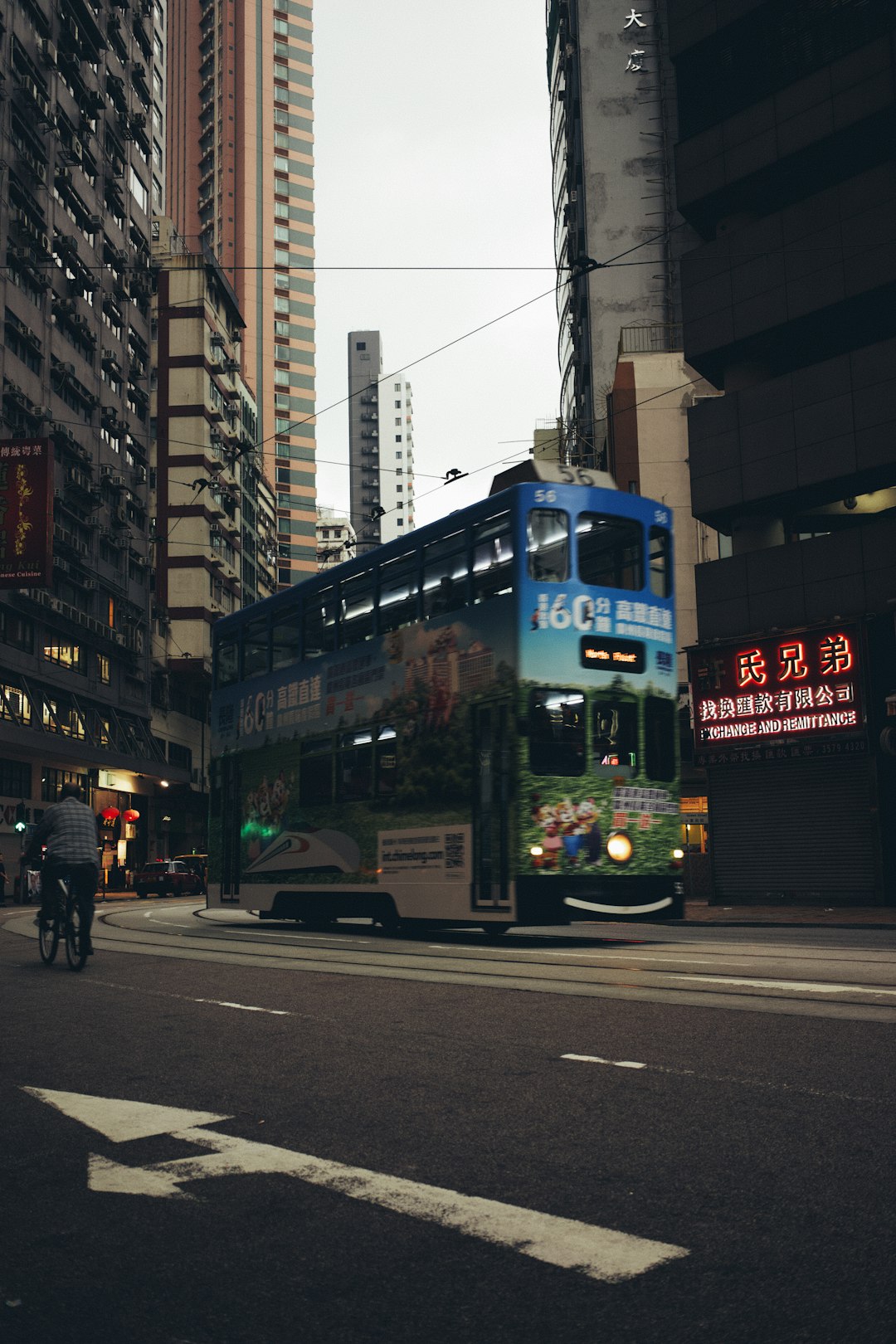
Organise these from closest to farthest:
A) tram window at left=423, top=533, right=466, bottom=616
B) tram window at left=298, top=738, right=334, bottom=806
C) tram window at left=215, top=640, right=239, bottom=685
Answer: tram window at left=423, top=533, right=466, bottom=616
tram window at left=298, top=738, right=334, bottom=806
tram window at left=215, top=640, right=239, bottom=685

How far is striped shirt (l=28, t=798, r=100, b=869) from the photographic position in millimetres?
11344

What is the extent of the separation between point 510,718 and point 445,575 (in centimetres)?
222

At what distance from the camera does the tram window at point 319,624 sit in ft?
55.9

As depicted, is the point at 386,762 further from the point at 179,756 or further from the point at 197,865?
the point at 179,756

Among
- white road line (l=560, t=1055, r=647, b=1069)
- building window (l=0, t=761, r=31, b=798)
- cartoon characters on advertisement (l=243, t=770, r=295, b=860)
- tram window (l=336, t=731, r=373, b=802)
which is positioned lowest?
white road line (l=560, t=1055, r=647, b=1069)

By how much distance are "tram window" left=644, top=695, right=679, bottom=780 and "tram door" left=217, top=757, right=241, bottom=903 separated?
24.9 feet

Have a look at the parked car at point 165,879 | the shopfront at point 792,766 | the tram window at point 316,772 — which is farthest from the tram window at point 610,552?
the parked car at point 165,879

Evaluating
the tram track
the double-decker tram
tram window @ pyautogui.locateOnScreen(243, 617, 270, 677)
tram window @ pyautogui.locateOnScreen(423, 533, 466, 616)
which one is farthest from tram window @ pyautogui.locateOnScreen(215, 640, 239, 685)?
tram window @ pyautogui.locateOnScreen(423, 533, 466, 616)

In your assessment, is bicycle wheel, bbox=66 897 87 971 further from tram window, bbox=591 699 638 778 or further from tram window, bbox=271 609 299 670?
tram window, bbox=271 609 299 670

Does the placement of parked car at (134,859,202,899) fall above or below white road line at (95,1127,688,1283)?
below

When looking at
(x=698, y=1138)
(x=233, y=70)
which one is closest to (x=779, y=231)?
(x=698, y=1138)

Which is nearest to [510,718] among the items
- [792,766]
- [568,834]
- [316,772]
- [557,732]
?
[557,732]

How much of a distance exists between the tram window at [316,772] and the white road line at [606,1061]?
11.1m

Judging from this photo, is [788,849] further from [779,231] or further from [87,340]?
[87,340]
